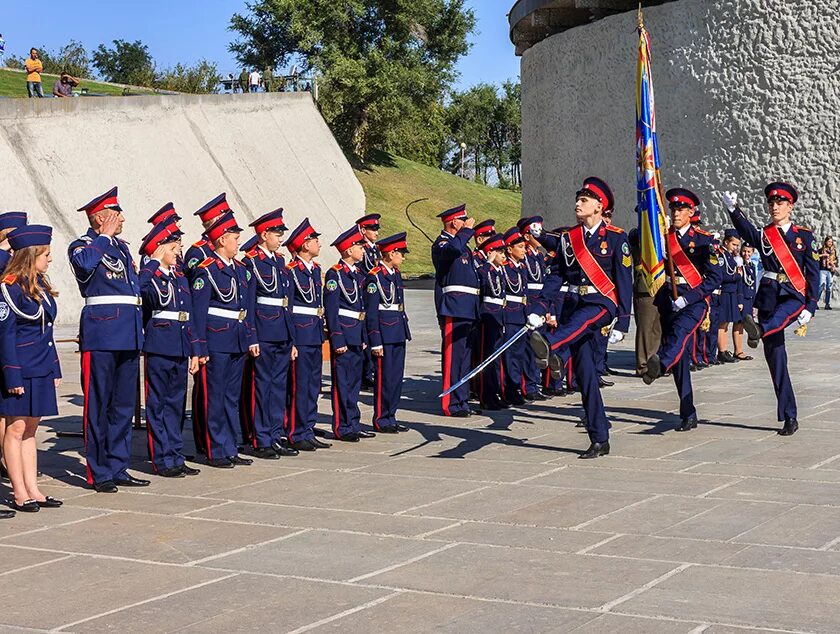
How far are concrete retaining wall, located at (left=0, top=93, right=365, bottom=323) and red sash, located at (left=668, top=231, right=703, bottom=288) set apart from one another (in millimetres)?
14396

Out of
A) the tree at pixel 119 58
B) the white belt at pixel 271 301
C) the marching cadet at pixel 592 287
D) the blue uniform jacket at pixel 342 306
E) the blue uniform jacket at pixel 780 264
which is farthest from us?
the tree at pixel 119 58

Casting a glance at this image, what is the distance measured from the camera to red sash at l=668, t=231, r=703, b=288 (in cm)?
1032

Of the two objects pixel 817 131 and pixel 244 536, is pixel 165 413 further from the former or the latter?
pixel 817 131

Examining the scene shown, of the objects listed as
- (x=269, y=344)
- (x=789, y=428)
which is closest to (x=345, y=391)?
(x=269, y=344)

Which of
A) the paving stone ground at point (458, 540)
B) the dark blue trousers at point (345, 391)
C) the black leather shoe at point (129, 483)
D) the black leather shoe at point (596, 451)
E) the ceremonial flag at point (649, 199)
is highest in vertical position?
the ceremonial flag at point (649, 199)

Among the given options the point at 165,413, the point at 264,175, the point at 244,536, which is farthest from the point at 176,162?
the point at 244,536

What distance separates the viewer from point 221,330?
891 centimetres

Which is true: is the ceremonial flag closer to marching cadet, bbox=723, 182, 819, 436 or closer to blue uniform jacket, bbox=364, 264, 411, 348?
marching cadet, bbox=723, 182, 819, 436

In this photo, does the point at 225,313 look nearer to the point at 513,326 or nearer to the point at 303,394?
the point at 303,394

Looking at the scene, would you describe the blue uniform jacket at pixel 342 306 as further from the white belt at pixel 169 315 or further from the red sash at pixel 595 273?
the red sash at pixel 595 273

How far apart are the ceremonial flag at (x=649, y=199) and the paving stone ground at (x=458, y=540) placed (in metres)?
1.36

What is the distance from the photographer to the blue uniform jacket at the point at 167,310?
27.6 feet

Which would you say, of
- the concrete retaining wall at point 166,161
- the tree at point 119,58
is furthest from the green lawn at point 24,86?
the tree at point 119,58

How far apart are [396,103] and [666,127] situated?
113 ft
